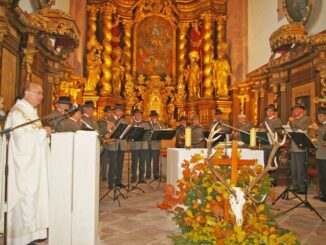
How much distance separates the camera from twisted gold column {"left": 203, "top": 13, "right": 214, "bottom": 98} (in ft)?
55.6

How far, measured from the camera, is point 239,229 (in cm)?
248

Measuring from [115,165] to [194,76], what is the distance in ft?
34.4

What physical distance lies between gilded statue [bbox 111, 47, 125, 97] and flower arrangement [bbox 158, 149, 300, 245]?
44.6ft

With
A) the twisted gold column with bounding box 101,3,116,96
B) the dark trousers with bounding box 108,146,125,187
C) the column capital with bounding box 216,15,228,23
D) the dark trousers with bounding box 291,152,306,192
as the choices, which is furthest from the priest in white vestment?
the column capital with bounding box 216,15,228,23

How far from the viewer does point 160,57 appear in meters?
18.3

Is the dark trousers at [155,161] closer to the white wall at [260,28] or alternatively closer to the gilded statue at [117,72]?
the white wall at [260,28]

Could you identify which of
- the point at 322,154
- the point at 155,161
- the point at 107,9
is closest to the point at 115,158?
the point at 155,161

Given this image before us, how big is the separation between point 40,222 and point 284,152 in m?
7.79

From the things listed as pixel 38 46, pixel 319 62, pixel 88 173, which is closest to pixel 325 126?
pixel 319 62

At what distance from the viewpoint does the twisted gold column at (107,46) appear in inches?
645

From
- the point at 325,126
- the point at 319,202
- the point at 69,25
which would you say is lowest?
the point at 319,202

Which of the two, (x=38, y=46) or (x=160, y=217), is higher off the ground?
(x=38, y=46)

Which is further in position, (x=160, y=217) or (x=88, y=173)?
(x=160, y=217)

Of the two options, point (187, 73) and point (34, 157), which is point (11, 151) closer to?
point (34, 157)
